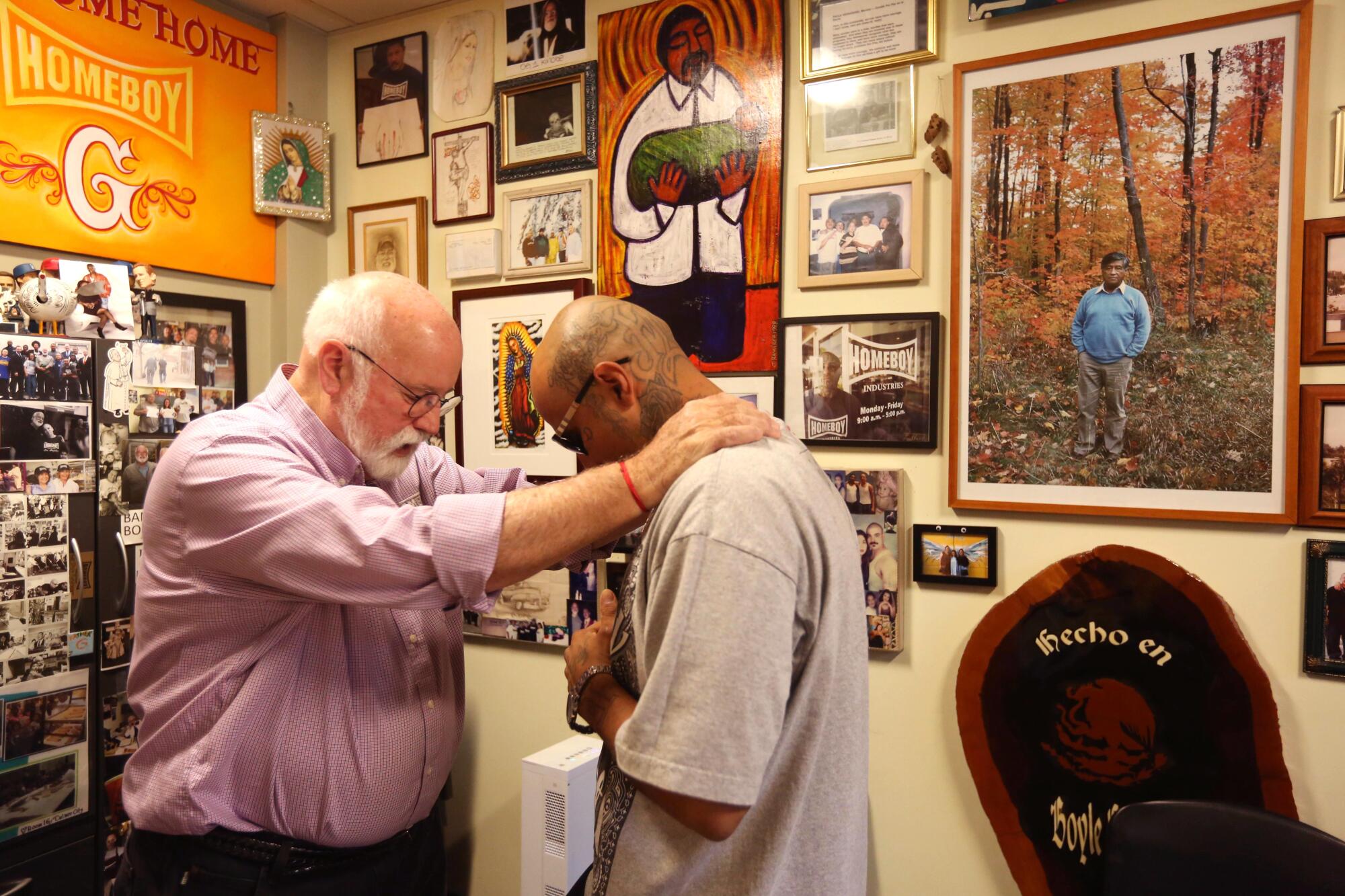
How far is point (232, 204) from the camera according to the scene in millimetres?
2875

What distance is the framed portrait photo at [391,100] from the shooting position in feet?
9.56

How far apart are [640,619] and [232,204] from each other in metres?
2.54

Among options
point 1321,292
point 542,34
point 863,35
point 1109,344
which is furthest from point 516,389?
point 1321,292

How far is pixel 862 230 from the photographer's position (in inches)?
87.2

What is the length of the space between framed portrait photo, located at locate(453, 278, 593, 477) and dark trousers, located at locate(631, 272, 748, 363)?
300mm

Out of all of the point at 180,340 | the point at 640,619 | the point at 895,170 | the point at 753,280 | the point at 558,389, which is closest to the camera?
the point at 640,619

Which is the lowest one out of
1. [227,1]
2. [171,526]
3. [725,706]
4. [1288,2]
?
[725,706]

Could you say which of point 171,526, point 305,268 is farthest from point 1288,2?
point 305,268

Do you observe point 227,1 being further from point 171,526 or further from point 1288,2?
point 1288,2

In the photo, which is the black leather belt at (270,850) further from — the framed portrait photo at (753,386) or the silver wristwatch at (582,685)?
the framed portrait photo at (753,386)

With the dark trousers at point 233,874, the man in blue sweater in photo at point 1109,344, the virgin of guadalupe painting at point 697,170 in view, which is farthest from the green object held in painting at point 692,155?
the dark trousers at point 233,874

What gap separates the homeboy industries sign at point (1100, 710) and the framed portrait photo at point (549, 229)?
161 cm

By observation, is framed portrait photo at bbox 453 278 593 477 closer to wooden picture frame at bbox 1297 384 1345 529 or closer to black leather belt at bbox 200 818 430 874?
black leather belt at bbox 200 818 430 874

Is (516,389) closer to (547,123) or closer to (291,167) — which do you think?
(547,123)
